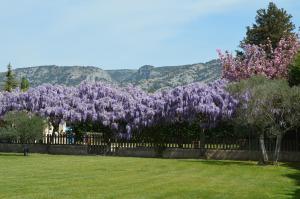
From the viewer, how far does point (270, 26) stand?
65.1m

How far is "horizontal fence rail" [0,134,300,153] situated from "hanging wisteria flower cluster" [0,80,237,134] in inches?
51.5

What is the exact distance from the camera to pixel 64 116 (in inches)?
1647

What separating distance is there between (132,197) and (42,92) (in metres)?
30.6

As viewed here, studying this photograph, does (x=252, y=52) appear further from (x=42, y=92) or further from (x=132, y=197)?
(x=132, y=197)

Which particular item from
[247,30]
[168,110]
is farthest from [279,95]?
[247,30]

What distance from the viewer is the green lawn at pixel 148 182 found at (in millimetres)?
16047

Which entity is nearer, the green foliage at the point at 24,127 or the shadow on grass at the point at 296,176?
the shadow on grass at the point at 296,176

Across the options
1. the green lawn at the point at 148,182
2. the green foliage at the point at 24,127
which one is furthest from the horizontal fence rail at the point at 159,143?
the green lawn at the point at 148,182

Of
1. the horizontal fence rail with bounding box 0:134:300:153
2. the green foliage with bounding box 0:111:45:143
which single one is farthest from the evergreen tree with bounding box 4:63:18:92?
the green foliage with bounding box 0:111:45:143

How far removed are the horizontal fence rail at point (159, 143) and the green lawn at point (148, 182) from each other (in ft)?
21.1

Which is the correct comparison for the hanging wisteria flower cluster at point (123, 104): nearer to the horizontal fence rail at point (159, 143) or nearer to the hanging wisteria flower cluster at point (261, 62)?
the horizontal fence rail at point (159, 143)

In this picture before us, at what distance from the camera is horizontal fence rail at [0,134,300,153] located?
A: 1323 inches

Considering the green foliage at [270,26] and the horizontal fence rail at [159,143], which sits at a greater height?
the green foliage at [270,26]

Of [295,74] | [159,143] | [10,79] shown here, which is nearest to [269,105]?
[295,74]
